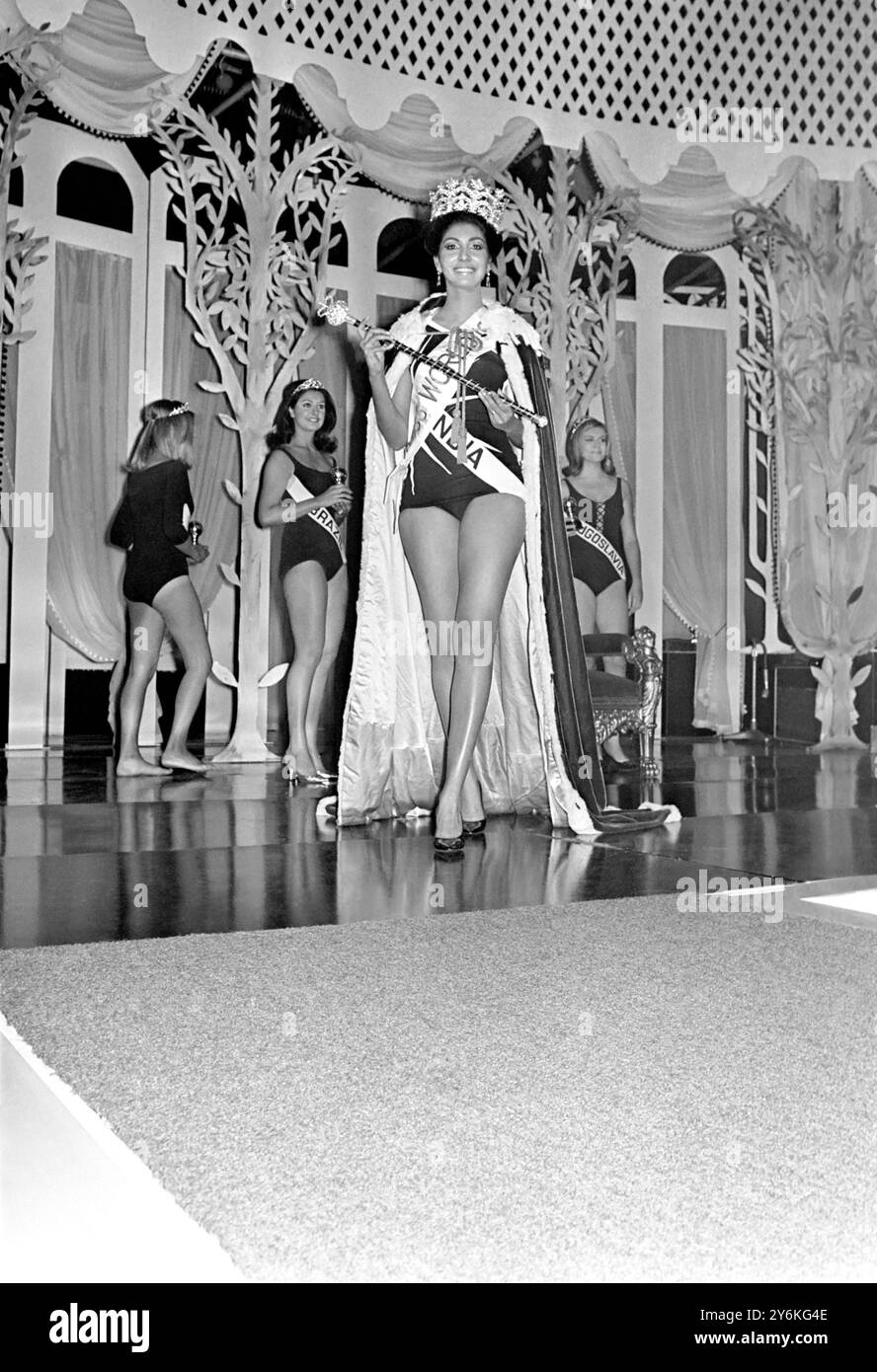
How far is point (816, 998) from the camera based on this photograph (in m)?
1.99

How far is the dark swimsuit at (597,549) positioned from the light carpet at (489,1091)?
413 centimetres

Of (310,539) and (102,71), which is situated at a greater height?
(102,71)

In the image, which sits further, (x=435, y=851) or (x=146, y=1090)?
(x=435, y=851)

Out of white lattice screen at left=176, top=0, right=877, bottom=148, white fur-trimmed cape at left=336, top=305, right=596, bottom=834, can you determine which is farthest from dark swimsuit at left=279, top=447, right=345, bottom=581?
white lattice screen at left=176, top=0, right=877, bottom=148

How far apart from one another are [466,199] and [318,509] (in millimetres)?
2061

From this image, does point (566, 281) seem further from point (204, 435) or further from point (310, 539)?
point (310, 539)

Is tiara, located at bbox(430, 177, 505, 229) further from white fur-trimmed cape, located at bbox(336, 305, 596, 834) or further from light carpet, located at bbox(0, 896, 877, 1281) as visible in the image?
light carpet, located at bbox(0, 896, 877, 1281)

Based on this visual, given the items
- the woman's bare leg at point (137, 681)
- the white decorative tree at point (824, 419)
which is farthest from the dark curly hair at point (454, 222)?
the white decorative tree at point (824, 419)

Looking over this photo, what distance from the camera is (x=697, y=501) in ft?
30.1

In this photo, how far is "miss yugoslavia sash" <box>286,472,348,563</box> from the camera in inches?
215

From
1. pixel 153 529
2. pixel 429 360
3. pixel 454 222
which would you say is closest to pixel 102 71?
pixel 153 529

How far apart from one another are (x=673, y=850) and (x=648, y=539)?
5.34 metres

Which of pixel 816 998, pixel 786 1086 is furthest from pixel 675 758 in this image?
pixel 786 1086
